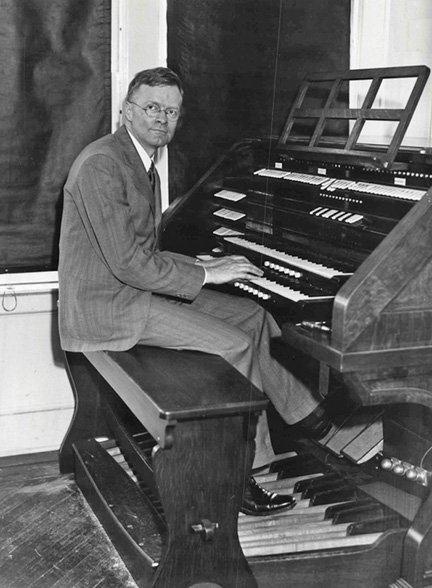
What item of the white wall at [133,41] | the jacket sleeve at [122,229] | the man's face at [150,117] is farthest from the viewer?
the white wall at [133,41]

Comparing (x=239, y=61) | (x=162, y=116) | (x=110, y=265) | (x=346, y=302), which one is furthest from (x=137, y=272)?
(x=239, y=61)

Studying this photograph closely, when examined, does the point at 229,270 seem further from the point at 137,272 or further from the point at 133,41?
the point at 133,41

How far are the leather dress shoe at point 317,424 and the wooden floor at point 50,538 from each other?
934mm

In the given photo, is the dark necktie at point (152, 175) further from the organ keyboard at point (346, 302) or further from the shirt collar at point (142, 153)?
the organ keyboard at point (346, 302)

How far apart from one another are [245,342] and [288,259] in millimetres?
410

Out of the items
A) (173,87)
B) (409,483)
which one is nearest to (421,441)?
(409,483)

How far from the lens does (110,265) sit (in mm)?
2941

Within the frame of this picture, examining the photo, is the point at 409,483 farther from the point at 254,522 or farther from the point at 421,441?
the point at 254,522

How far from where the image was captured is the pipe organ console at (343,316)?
2.27 meters

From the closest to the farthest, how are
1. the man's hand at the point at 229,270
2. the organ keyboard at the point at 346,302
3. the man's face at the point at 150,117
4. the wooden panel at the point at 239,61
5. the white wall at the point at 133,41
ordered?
the organ keyboard at the point at 346,302, the man's hand at the point at 229,270, the man's face at the point at 150,117, the white wall at the point at 133,41, the wooden panel at the point at 239,61

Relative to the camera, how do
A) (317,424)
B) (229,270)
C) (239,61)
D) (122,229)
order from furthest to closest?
1. (239,61)
2. (317,424)
3. (229,270)
4. (122,229)

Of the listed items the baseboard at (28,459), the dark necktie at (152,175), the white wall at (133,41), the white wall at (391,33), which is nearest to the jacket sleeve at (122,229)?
the dark necktie at (152,175)

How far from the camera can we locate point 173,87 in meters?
3.19

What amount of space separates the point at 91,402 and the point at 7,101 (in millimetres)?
1464
